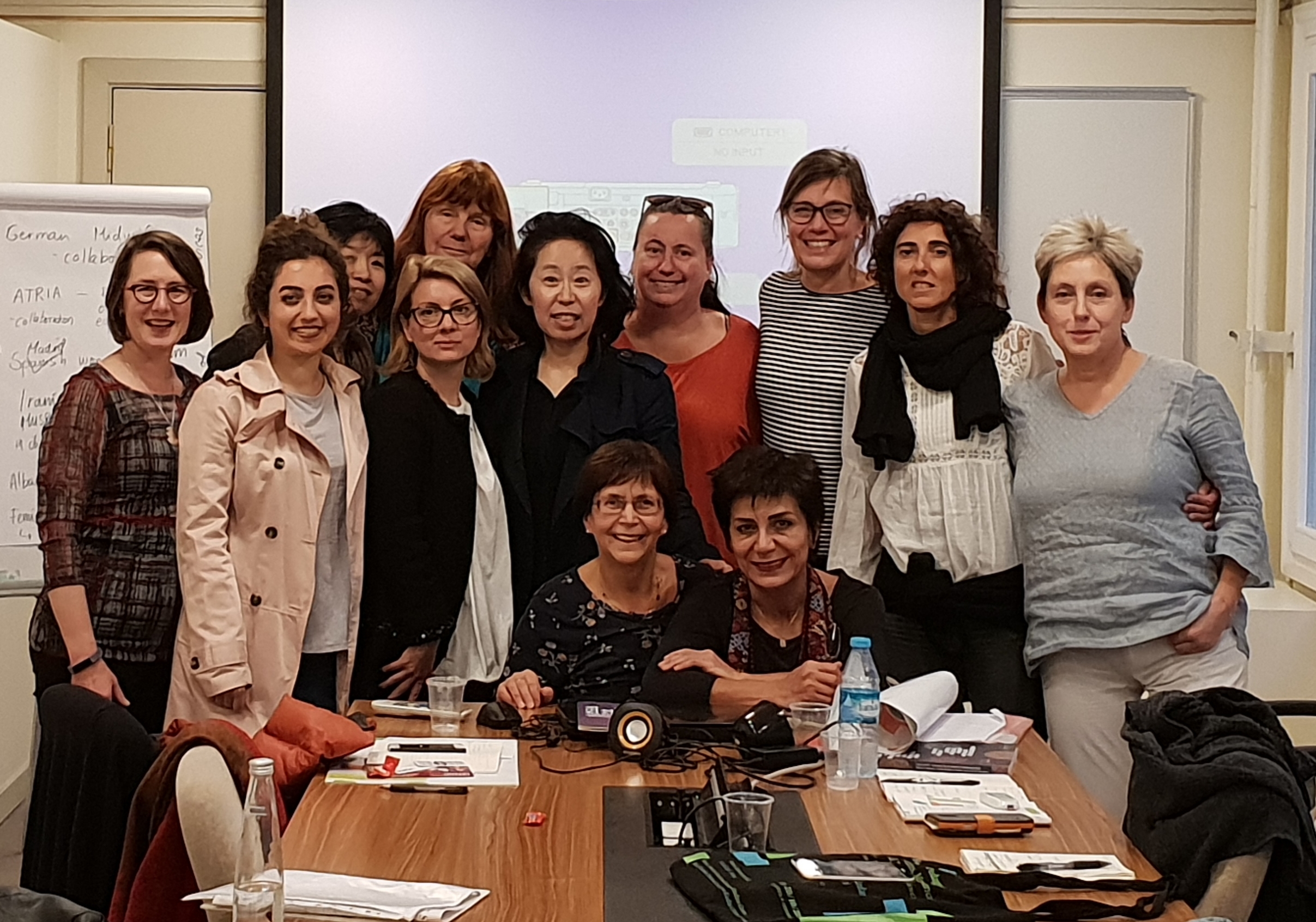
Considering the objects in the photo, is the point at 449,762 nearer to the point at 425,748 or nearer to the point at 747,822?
the point at 425,748

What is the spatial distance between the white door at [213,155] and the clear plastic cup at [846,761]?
9.26ft

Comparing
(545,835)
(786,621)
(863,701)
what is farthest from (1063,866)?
(786,621)

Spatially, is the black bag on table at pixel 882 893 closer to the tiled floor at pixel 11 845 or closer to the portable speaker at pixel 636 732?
the portable speaker at pixel 636 732

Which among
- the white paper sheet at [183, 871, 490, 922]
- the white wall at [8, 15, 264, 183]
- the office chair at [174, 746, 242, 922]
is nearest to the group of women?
the white paper sheet at [183, 871, 490, 922]

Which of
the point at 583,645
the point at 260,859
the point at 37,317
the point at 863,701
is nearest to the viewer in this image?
the point at 260,859

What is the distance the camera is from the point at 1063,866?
2018 millimetres

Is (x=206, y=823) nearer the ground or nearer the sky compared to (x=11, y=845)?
nearer the sky

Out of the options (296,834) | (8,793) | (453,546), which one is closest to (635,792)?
(296,834)

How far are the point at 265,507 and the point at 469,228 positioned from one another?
2.89 feet

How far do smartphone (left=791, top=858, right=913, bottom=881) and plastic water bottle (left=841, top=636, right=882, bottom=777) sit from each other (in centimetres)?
46

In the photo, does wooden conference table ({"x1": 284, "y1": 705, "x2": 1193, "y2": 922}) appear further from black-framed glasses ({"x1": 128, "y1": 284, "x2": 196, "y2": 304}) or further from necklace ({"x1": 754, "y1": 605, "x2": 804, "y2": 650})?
black-framed glasses ({"x1": 128, "y1": 284, "x2": 196, "y2": 304})

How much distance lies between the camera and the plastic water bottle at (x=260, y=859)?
1.68 meters

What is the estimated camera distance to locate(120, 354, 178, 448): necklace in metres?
3.04

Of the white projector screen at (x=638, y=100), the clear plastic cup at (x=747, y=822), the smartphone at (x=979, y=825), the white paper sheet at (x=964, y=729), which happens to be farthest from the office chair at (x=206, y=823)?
the white projector screen at (x=638, y=100)
